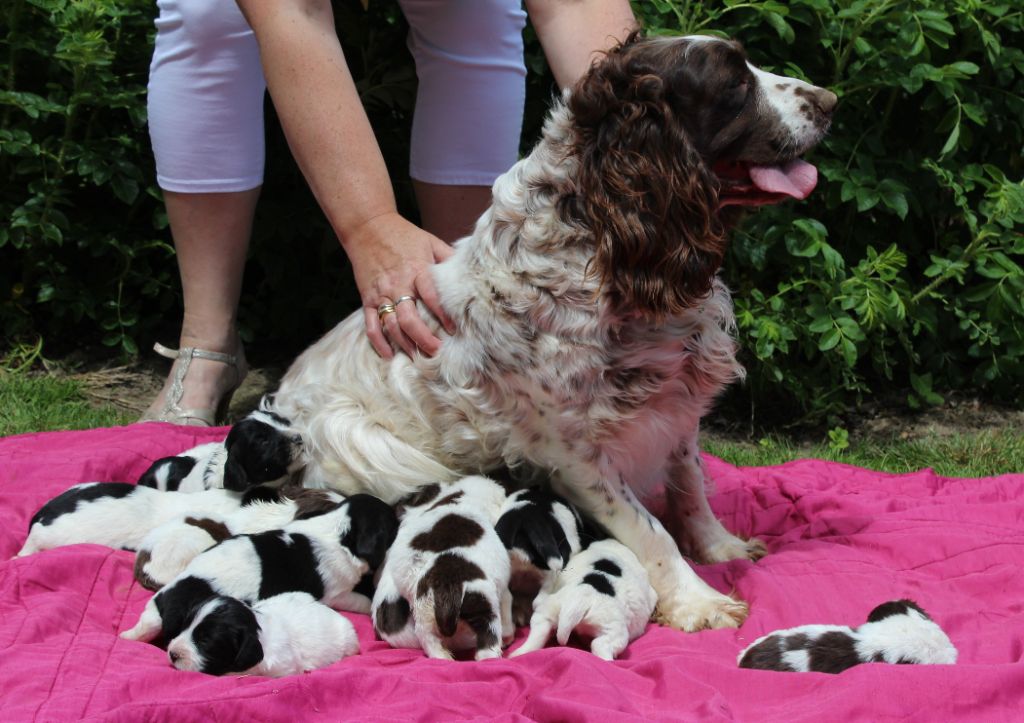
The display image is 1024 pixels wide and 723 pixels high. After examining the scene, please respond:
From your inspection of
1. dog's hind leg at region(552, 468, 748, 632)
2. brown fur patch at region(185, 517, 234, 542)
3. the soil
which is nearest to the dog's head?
dog's hind leg at region(552, 468, 748, 632)

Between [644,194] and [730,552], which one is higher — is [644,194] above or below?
above

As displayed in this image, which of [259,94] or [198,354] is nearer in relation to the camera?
Result: [259,94]

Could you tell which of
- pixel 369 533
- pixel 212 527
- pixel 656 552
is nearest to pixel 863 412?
pixel 656 552

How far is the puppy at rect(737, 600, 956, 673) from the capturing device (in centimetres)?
268

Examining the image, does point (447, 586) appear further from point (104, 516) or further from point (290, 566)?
point (104, 516)

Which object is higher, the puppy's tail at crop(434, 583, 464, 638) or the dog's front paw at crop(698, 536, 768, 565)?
the puppy's tail at crop(434, 583, 464, 638)

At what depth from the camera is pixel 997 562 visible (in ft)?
11.3

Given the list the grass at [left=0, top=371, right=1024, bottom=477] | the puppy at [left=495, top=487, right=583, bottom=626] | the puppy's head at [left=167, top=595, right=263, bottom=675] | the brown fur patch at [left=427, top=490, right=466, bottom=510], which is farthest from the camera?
the grass at [left=0, top=371, right=1024, bottom=477]

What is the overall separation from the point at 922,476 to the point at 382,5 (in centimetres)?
324

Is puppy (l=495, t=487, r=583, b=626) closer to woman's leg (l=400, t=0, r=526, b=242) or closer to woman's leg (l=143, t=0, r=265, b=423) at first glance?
woman's leg (l=400, t=0, r=526, b=242)

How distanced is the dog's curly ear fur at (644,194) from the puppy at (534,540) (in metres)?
0.59

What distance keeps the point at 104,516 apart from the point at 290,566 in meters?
0.73

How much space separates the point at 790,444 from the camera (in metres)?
5.46

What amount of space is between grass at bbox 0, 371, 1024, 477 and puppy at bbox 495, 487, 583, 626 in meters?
2.06
